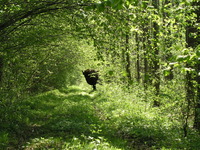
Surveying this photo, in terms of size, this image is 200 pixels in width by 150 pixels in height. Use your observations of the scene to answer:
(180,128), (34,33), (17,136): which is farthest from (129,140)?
(34,33)

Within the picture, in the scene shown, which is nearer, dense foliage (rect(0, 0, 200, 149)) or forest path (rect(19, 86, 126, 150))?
dense foliage (rect(0, 0, 200, 149))

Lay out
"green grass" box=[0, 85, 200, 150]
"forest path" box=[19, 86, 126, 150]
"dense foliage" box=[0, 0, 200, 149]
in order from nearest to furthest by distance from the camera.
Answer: "dense foliage" box=[0, 0, 200, 149] < "forest path" box=[19, 86, 126, 150] < "green grass" box=[0, 85, 200, 150]

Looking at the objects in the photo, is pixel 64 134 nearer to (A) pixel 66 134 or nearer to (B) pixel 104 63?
(A) pixel 66 134

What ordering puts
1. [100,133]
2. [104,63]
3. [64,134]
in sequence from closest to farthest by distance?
[104,63] → [64,134] → [100,133]

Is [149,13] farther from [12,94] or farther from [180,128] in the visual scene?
[12,94]

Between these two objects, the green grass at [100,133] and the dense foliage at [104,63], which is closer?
the dense foliage at [104,63]

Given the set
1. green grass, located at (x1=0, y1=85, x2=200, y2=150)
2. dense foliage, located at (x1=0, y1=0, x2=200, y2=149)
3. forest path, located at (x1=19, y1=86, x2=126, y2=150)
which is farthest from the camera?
green grass, located at (x1=0, y1=85, x2=200, y2=150)

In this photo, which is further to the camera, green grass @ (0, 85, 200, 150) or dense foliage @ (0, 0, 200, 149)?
green grass @ (0, 85, 200, 150)

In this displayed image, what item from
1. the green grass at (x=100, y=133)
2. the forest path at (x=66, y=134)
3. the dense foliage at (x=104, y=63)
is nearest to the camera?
the dense foliage at (x=104, y=63)

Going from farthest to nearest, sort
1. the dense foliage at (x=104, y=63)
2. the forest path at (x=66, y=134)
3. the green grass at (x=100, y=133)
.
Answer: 1. the green grass at (x=100, y=133)
2. the forest path at (x=66, y=134)
3. the dense foliage at (x=104, y=63)

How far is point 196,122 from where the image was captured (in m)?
10.2

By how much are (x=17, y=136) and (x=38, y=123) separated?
2.24 meters

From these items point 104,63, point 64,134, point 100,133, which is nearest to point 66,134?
point 64,134

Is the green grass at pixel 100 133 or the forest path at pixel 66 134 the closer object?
the forest path at pixel 66 134
